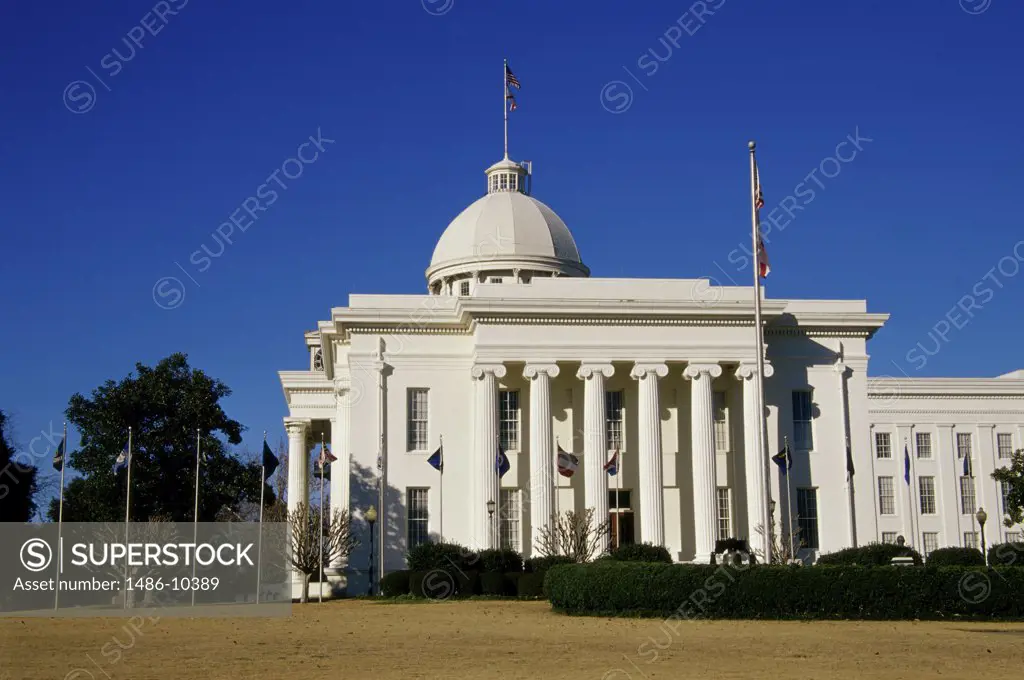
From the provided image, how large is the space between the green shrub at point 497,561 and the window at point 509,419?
7793 mm

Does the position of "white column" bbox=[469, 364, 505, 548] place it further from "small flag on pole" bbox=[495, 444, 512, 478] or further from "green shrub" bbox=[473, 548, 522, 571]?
"green shrub" bbox=[473, 548, 522, 571]

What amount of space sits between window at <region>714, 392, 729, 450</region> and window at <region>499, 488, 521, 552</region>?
30.3 feet

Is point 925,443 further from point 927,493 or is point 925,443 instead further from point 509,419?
point 509,419

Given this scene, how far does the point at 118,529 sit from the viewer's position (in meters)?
46.8

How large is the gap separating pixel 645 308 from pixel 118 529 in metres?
22.8

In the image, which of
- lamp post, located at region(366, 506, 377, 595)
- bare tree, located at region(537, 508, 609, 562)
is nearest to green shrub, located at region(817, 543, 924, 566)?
bare tree, located at region(537, 508, 609, 562)

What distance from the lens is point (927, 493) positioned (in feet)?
A: 243

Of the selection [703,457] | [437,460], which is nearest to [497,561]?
[437,460]

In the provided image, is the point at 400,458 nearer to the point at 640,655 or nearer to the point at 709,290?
the point at 709,290

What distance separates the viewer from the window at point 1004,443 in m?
74.1

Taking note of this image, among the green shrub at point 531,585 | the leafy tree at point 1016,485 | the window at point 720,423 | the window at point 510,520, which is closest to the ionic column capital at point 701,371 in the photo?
the window at point 720,423

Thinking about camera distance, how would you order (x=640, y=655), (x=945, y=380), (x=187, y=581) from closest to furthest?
(x=640, y=655) < (x=187, y=581) < (x=945, y=380)

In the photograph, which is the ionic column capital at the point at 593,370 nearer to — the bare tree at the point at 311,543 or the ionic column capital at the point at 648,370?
the ionic column capital at the point at 648,370

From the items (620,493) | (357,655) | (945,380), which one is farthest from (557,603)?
(945,380)
